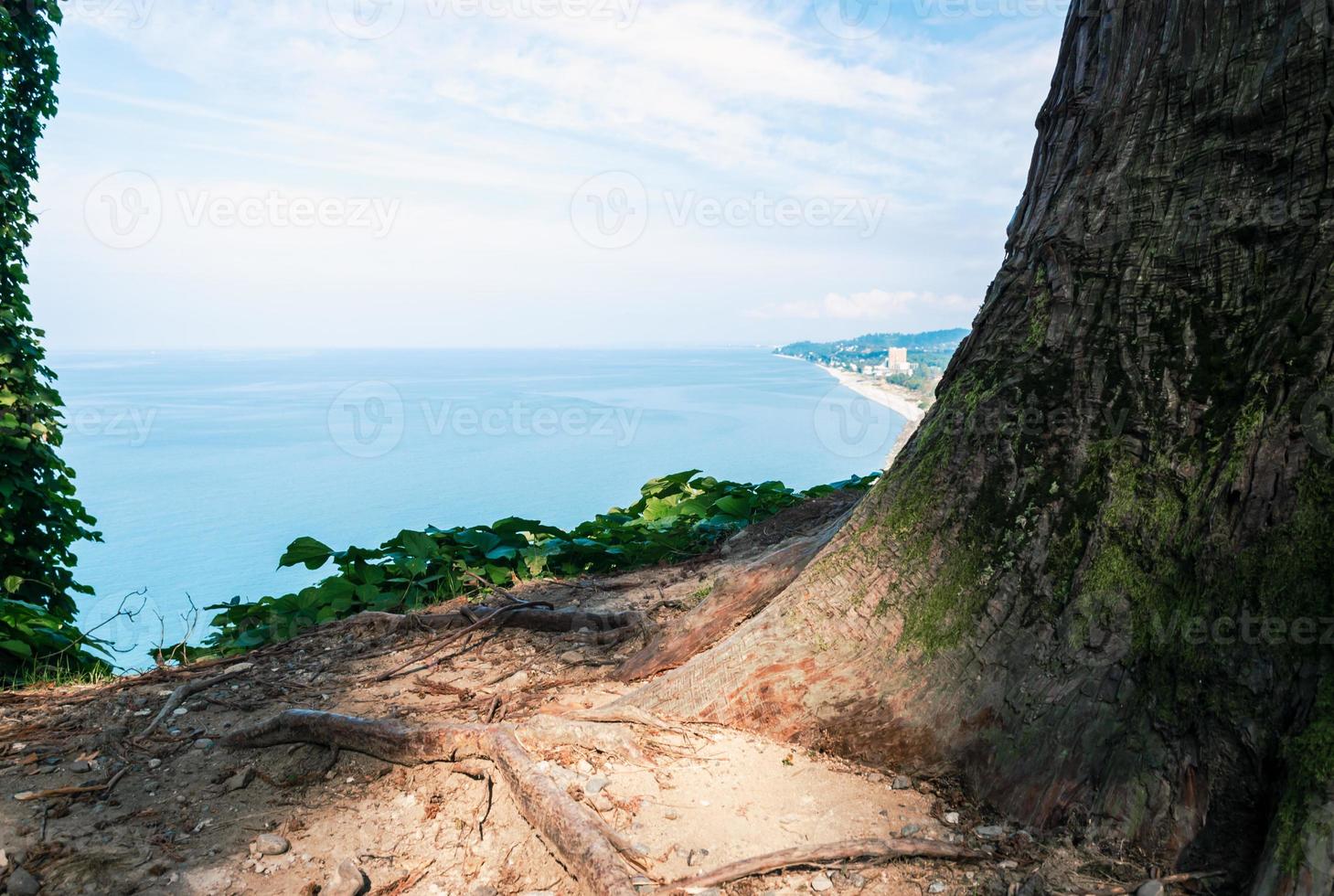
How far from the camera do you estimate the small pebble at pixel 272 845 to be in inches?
77.6

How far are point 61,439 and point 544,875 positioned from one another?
4202 mm

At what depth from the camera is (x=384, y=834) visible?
6.72 ft

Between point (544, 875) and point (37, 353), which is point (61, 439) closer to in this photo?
point (37, 353)

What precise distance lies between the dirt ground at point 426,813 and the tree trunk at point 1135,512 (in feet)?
0.50

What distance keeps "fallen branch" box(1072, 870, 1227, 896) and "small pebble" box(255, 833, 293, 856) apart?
5.90 feet

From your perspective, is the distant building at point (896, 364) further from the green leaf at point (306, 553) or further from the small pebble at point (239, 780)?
the small pebble at point (239, 780)

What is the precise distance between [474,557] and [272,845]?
9.63ft

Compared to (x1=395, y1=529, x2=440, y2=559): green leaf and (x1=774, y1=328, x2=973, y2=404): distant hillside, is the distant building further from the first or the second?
(x1=395, y1=529, x2=440, y2=559): green leaf

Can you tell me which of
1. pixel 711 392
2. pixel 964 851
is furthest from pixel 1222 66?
pixel 711 392

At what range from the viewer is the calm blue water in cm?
946

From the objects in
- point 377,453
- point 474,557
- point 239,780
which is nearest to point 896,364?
point 377,453

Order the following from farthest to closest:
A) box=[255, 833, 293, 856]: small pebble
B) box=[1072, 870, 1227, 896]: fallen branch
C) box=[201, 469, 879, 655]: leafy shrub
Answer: box=[201, 469, 879, 655]: leafy shrub → box=[255, 833, 293, 856]: small pebble → box=[1072, 870, 1227, 896]: fallen branch

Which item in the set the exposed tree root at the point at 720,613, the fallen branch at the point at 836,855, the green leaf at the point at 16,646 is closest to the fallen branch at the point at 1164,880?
the fallen branch at the point at 836,855

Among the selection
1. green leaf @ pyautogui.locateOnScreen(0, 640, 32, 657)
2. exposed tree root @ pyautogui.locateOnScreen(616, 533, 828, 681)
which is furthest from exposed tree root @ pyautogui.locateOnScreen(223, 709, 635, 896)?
green leaf @ pyautogui.locateOnScreen(0, 640, 32, 657)
